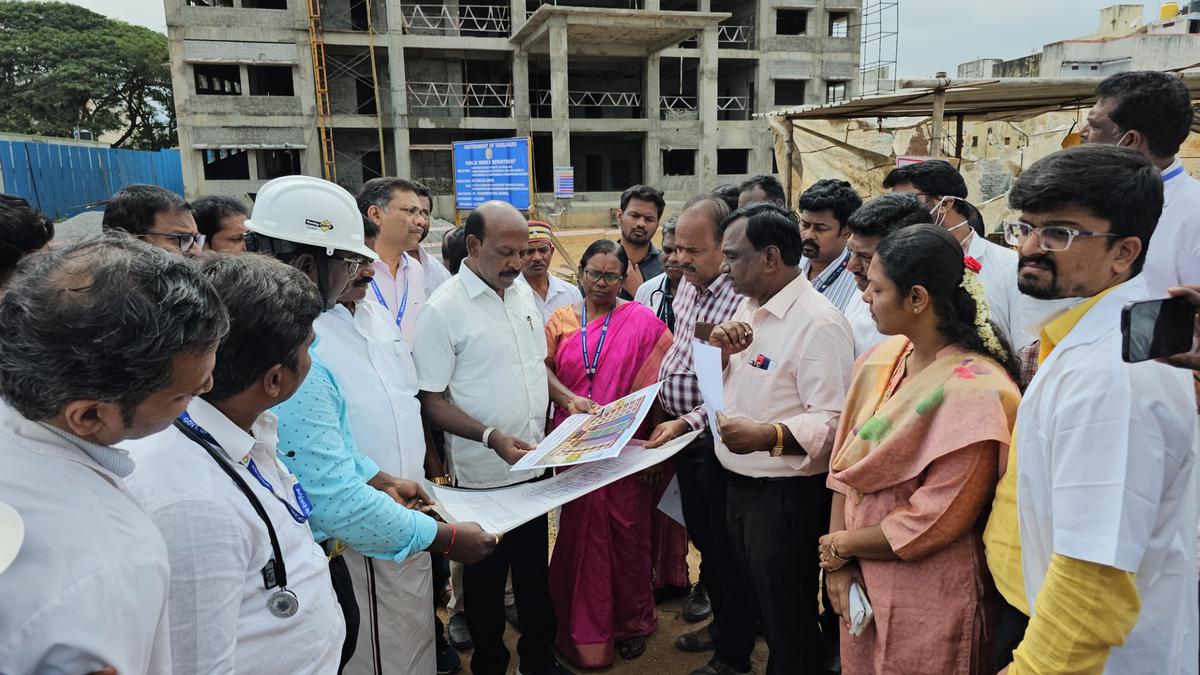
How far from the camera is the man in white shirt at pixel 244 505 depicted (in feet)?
4.25

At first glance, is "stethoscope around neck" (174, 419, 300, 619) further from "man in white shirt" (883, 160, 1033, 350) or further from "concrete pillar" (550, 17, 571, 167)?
"concrete pillar" (550, 17, 571, 167)

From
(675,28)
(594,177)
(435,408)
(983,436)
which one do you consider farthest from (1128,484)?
(594,177)

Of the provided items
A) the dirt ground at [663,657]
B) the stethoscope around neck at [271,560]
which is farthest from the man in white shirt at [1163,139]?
the stethoscope around neck at [271,560]

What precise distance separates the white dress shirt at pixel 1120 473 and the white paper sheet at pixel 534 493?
4.28ft

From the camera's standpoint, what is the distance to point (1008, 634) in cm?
192

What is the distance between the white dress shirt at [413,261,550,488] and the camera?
310cm

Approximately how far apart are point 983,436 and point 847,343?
781 millimetres

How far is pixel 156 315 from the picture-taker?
110cm

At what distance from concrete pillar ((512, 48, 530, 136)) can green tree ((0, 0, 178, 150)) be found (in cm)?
1991

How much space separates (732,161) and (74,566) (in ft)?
A: 106

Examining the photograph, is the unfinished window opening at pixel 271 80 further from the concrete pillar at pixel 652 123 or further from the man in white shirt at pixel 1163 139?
the man in white shirt at pixel 1163 139

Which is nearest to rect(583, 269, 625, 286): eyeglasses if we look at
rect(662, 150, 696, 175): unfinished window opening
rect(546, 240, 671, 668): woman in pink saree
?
rect(546, 240, 671, 668): woman in pink saree

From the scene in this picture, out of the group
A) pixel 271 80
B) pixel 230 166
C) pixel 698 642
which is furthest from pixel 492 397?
pixel 271 80

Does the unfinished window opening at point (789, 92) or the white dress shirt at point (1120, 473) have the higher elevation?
the unfinished window opening at point (789, 92)
